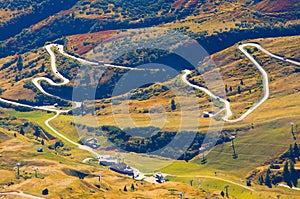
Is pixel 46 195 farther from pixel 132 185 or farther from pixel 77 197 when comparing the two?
pixel 132 185

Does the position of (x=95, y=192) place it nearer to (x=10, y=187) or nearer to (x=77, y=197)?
(x=77, y=197)

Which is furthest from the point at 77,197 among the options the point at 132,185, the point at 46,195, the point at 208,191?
the point at 208,191

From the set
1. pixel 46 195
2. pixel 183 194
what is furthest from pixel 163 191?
pixel 46 195

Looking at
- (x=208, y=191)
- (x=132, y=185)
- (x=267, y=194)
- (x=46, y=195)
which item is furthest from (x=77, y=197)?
(x=267, y=194)

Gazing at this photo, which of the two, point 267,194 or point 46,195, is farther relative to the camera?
point 267,194

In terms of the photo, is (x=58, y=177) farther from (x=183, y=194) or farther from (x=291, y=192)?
(x=291, y=192)

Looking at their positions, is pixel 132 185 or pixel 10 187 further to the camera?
pixel 132 185

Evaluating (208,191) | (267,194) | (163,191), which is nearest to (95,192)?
(163,191)
